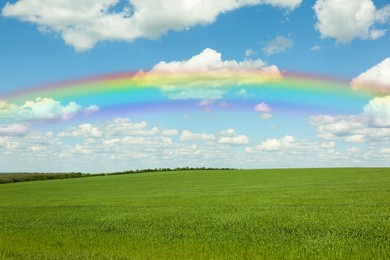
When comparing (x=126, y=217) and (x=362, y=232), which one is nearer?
(x=362, y=232)

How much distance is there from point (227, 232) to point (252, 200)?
10.8 m

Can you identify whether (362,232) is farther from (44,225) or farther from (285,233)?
(44,225)

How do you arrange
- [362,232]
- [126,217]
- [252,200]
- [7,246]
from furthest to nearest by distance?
[252,200] < [126,217] < [7,246] < [362,232]

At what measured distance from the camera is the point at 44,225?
18.6 meters

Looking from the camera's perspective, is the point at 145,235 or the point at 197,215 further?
the point at 197,215

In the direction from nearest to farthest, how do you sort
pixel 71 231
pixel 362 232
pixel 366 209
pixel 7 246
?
pixel 362 232 → pixel 7 246 → pixel 71 231 → pixel 366 209

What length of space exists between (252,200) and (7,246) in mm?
14397

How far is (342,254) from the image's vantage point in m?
10.5

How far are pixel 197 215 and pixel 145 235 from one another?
176 inches

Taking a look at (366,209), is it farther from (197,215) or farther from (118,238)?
(118,238)

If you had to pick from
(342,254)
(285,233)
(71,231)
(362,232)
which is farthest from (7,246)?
(362,232)

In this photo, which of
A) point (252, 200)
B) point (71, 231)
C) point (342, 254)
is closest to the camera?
point (342, 254)

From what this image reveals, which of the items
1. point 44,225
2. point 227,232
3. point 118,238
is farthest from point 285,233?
point 44,225

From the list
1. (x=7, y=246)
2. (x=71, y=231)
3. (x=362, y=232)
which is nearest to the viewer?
(x=362, y=232)
